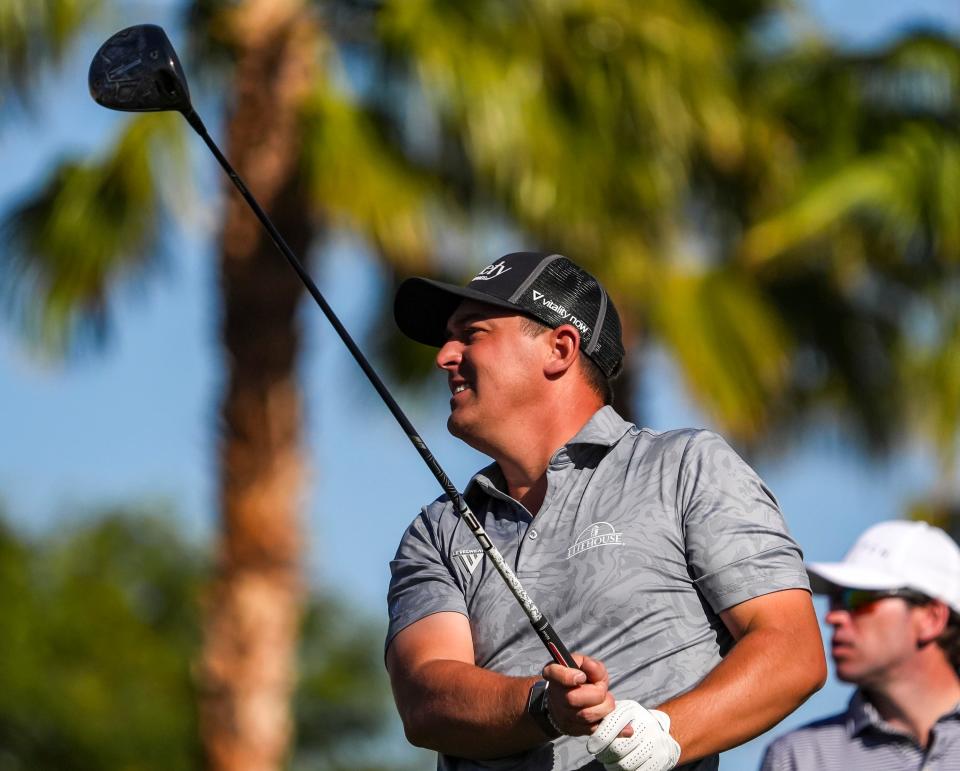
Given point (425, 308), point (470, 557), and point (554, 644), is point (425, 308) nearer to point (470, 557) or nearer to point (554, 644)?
point (470, 557)

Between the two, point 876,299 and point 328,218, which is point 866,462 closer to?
point 876,299

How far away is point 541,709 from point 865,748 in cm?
189

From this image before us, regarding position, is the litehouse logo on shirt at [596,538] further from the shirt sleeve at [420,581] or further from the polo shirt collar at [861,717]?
the polo shirt collar at [861,717]

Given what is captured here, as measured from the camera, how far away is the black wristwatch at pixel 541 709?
310 cm

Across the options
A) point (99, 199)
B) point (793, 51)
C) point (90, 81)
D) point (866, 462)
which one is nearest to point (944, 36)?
point (793, 51)

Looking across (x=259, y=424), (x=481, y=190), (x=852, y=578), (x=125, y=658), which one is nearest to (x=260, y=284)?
(x=259, y=424)

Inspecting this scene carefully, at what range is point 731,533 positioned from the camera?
131 inches

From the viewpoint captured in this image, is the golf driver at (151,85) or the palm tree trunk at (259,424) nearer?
the golf driver at (151,85)

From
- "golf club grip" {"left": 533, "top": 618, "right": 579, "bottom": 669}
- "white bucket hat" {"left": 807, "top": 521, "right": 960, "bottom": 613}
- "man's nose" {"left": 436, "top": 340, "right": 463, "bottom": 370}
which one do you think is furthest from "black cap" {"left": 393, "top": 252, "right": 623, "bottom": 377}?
"white bucket hat" {"left": 807, "top": 521, "right": 960, "bottom": 613}

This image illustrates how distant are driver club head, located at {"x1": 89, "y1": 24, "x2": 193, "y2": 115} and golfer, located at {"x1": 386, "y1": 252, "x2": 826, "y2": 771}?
2.19 feet

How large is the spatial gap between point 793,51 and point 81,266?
14.1 feet

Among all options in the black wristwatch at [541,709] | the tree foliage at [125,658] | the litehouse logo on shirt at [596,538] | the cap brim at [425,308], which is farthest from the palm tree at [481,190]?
the tree foliage at [125,658]

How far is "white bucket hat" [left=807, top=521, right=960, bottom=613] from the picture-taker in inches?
194

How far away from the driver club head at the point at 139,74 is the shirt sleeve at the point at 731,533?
1.25 metres
